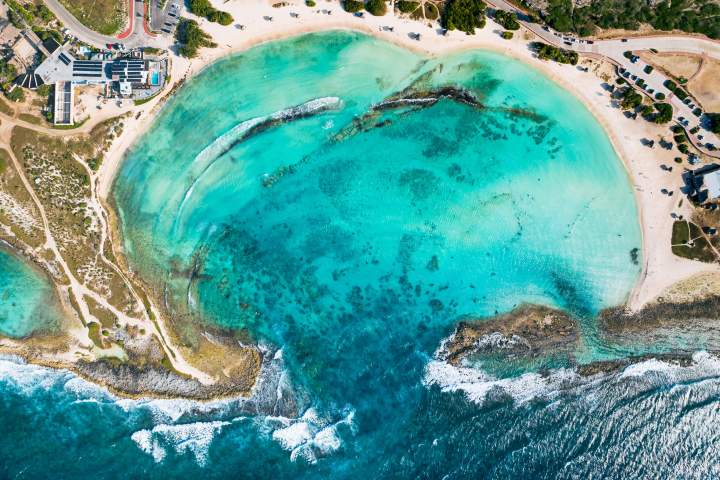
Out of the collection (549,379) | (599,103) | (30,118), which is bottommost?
(549,379)

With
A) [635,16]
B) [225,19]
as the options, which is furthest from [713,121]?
[225,19]

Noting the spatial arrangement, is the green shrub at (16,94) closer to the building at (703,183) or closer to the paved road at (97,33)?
the paved road at (97,33)

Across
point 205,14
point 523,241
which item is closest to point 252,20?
point 205,14

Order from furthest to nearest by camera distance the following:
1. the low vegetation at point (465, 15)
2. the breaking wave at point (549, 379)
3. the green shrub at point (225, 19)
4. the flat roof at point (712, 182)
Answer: the green shrub at point (225, 19), the low vegetation at point (465, 15), the flat roof at point (712, 182), the breaking wave at point (549, 379)

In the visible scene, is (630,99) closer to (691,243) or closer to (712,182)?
(712,182)

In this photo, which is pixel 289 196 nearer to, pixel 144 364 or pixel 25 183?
pixel 144 364

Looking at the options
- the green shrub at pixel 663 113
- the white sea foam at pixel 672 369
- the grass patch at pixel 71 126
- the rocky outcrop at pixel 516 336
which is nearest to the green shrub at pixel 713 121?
the green shrub at pixel 663 113
